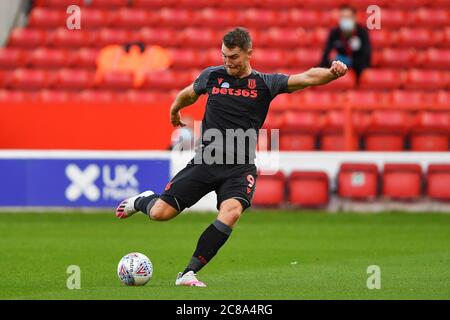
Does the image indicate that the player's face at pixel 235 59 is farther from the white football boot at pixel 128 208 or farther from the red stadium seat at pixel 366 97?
the red stadium seat at pixel 366 97

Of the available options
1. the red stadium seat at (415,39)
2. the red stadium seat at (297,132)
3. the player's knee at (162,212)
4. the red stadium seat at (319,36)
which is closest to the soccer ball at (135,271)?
the player's knee at (162,212)

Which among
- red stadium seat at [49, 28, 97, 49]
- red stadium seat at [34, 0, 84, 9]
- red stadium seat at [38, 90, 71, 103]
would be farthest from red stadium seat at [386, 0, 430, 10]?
red stadium seat at [38, 90, 71, 103]

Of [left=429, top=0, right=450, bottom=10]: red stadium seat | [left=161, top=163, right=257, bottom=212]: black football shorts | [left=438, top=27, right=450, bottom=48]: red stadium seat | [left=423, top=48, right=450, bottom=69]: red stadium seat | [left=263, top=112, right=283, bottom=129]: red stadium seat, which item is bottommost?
[left=161, top=163, right=257, bottom=212]: black football shorts

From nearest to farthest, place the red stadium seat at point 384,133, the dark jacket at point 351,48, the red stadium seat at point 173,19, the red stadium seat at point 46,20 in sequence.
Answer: the red stadium seat at point 384,133
the dark jacket at point 351,48
the red stadium seat at point 173,19
the red stadium seat at point 46,20

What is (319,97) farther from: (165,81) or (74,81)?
(74,81)

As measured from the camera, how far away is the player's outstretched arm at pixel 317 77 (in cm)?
853

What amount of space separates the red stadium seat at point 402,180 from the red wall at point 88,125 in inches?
144

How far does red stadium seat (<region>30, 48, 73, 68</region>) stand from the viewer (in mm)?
21125

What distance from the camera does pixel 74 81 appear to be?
2027 cm

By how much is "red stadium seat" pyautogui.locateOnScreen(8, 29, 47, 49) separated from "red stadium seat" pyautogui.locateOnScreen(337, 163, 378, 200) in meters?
7.82

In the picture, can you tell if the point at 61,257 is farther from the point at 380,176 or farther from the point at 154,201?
the point at 380,176

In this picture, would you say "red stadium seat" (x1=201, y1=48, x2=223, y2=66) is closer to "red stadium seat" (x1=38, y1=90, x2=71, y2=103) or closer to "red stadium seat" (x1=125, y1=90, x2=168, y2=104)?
"red stadium seat" (x1=125, y1=90, x2=168, y2=104)

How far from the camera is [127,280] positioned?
8984 millimetres

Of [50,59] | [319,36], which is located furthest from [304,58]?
[50,59]
